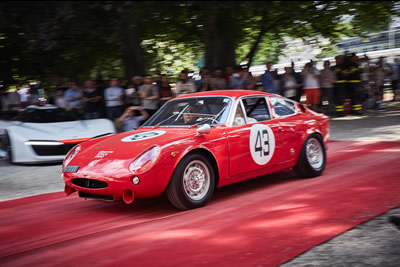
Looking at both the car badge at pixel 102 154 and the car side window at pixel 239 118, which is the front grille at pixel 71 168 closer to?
the car badge at pixel 102 154

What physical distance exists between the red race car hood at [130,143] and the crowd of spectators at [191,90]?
4253 mm

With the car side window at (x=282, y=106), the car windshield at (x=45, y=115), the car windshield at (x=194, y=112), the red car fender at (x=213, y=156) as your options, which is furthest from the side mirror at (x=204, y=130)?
the car windshield at (x=45, y=115)

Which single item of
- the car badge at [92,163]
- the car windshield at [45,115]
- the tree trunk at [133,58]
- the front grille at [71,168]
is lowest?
the front grille at [71,168]

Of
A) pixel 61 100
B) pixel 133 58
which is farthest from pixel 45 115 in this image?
pixel 133 58

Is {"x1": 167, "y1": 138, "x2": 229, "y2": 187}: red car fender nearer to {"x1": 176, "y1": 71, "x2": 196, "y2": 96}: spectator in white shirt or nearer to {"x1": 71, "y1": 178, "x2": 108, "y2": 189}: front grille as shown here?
{"x1": 71, "y1": 178, "x2": 108, "y2": 189}: front grille

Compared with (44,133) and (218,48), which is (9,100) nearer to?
(44,133)

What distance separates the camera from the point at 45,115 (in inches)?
420

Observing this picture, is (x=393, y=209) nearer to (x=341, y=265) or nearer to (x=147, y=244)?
(x=341, y=265)

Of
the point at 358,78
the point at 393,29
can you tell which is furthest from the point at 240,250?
the point at 393,29

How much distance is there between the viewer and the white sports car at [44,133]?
9617 mm

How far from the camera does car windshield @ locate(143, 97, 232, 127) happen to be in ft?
20.6

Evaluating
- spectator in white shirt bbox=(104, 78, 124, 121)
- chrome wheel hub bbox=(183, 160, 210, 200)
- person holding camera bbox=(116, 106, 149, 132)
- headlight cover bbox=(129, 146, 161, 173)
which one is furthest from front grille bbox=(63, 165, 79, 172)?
spectator in white shirt bbox=(104, 78, 124, 121)

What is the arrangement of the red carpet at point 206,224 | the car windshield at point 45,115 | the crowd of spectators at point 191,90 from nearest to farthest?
the red carpet at point 206,224 → the car windshield at point 45,115 → the crowd of spectators at point 191,90

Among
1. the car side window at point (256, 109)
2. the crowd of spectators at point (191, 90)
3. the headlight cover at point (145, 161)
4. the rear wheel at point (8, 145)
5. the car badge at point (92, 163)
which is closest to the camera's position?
the headlight cover at point (145, 161)
